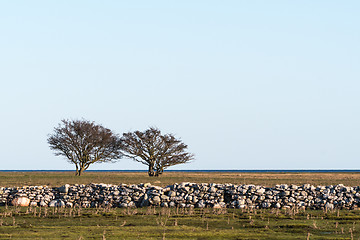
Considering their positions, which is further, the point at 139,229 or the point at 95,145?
the point at 95,145

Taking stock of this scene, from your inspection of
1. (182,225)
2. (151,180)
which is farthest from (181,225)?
(151,180)

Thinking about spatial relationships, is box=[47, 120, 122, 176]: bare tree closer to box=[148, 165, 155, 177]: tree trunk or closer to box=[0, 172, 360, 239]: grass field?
box=[148, 165, 155, 177]: tree trunk

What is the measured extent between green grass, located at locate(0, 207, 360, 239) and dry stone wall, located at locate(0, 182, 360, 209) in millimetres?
2660

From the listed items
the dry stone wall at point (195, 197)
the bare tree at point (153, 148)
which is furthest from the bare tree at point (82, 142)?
the dry stone wall at point (195, 197)

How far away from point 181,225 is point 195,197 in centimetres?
1075

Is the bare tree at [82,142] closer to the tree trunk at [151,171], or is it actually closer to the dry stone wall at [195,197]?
the tree trunk at [151,171]

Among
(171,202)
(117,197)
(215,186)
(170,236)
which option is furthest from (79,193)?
(170,236)

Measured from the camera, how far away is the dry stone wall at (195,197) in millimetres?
33969

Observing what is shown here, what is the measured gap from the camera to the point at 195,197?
34.3 m

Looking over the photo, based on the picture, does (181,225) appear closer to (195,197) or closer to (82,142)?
(195,197)

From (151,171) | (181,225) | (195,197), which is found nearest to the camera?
(181,225)

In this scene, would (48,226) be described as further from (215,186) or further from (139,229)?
(215,186)

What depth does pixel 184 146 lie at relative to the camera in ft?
311

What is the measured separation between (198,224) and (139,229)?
3.59m
